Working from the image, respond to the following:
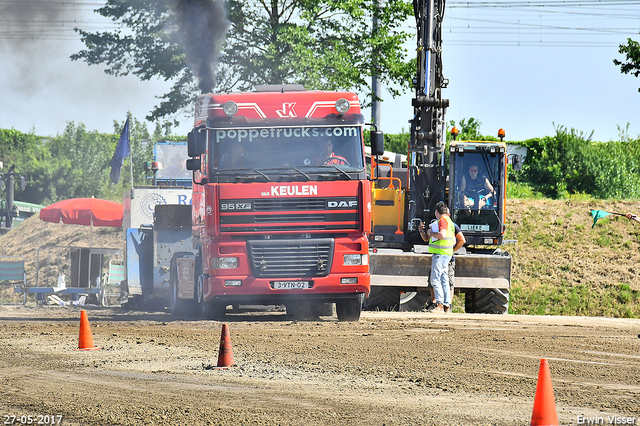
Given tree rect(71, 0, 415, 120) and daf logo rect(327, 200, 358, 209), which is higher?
tree rect(71, 0, 415, 120)

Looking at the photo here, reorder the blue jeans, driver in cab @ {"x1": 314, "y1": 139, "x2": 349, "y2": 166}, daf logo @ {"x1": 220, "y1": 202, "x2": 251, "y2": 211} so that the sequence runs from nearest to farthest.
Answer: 1. daf logo @ {"x1": 220, "y1": 202, "x2": 251, "y2": 211}
2. driver in cab @ {"x1": 314, "y1": 139, "x2": 349, "y2": 166}
3. the blue jeans

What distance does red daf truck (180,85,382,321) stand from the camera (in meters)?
12.6

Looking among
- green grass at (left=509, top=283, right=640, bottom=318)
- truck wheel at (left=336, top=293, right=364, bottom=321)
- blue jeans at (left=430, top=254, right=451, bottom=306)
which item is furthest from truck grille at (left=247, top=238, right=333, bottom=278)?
green grass at (left=509, top=283, right=640, bottom=318)

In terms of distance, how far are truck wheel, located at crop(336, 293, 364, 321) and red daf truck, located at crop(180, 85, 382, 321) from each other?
461mm

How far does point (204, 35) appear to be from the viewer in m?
23.3

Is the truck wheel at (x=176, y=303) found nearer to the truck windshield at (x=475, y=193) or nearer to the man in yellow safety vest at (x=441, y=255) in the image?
the man in yellow safety vest at (x=441, y=255)

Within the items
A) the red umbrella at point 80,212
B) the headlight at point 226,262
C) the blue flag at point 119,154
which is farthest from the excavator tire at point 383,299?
the blue flag at point 119,154

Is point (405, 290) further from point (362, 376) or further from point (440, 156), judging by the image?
point (362, 376)

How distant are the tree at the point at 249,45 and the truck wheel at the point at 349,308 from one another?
1156cm

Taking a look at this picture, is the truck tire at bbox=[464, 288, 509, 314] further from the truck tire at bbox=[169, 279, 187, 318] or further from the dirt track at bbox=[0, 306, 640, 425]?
the truck tire at bbox=[169, 279, 187, 318]

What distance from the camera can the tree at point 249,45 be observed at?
23528 millimetres

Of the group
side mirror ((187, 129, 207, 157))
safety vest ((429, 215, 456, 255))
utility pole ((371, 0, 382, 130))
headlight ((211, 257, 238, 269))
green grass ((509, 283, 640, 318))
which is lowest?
green grass ((509, 283, 640, 318))

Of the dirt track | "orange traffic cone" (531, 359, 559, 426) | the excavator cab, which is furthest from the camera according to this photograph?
the excavator cab

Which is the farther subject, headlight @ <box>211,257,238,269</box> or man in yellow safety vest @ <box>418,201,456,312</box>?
man in yellow safety vest @ <box>418,201,456,312</box>
